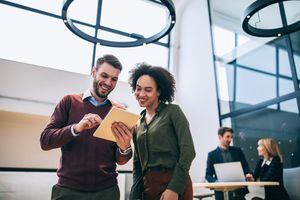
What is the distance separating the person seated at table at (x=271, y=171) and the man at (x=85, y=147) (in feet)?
8.00

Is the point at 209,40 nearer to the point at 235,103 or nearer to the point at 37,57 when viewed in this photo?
the point at 235,103

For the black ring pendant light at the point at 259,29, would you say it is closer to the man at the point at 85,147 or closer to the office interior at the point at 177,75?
the office interior at the point at 177,75

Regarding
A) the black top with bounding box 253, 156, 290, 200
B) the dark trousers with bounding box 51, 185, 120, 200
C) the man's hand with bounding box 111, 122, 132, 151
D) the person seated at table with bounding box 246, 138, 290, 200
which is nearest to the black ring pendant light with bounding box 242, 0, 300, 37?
the person seated at table with bounding box 246, 138, 290, 200

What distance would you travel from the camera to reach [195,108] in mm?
6102

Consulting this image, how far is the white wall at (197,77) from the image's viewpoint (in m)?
5.68

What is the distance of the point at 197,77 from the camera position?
624cm

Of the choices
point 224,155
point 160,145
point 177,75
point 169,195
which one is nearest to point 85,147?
point 160,145

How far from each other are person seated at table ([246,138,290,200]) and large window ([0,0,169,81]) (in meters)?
2.60

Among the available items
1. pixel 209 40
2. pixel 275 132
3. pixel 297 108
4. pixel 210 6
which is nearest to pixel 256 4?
pixel 297 108

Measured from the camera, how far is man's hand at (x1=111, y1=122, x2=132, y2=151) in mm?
1503

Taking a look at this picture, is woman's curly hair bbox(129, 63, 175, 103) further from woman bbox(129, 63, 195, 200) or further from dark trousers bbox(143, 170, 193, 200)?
dark trousers bbox(143, 170, 193, 200)

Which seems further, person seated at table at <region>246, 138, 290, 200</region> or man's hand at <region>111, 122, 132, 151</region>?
person seated at table at <region>246, 138, 290, 200</region>

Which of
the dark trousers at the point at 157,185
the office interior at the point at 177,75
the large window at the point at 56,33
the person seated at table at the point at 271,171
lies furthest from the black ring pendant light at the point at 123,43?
the person seated at table at the point at 271,171

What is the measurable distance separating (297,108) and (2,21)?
5434 mm
